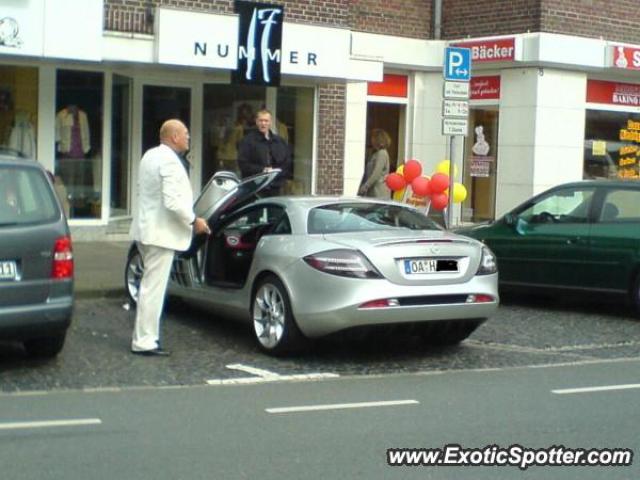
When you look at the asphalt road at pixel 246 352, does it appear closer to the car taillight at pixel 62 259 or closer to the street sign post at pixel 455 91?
the car taillight at pixel 62 259

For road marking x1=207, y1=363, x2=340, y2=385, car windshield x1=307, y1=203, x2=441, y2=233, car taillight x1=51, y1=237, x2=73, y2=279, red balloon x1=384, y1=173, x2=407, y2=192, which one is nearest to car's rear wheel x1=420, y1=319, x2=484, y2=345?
car windshield x1=307, y1=203, x2=441, y2=233

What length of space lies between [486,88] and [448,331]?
10.8 m

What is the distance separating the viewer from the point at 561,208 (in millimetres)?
13094

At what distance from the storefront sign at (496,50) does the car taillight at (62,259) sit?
480 inches

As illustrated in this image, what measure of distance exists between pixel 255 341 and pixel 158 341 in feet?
3.02

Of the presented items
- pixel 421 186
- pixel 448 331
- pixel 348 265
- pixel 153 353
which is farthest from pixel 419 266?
pixel 421 186

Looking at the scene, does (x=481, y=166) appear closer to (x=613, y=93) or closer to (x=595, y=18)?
(x=613, y=93)

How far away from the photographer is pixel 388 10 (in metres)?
20.6

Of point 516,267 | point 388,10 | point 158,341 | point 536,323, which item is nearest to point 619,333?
point 536,323

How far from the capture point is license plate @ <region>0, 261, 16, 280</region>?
333 inches

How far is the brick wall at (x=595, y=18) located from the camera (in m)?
19.5

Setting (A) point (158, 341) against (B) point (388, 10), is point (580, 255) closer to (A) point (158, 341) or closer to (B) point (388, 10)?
(A) point (158, 341)

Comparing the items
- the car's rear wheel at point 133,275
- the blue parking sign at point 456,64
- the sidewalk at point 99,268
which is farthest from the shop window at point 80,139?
the blue parking sign at point 456,64

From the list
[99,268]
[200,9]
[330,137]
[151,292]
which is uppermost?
[200,9]
